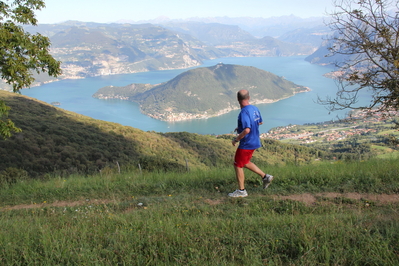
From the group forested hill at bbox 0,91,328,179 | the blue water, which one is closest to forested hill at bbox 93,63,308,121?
the blue water

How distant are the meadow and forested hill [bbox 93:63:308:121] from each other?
114314 mm

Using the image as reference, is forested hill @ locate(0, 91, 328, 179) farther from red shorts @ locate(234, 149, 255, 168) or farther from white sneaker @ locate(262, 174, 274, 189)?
red shorts @ locate(234, 149, 255, 168)

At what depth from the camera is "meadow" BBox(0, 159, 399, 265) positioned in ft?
8.13

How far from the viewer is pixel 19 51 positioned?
6.11m

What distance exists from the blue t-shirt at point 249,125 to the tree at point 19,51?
4.58 metres

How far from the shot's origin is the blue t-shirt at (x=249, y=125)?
436cm

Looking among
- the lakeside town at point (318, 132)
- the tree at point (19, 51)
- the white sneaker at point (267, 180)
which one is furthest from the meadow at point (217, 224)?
the lakeside town at point (318, 132)

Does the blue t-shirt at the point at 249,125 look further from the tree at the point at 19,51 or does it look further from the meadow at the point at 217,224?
the tree at the point at 19,51

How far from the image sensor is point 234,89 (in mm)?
155500

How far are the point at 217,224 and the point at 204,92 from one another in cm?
14717

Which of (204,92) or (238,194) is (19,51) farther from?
(204,92)

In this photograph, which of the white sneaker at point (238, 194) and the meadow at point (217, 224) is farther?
the white sneaker at point (238, 194)

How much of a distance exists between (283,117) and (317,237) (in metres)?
105

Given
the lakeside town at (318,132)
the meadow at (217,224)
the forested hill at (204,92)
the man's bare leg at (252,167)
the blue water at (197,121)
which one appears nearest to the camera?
the meadow at (217,224)
